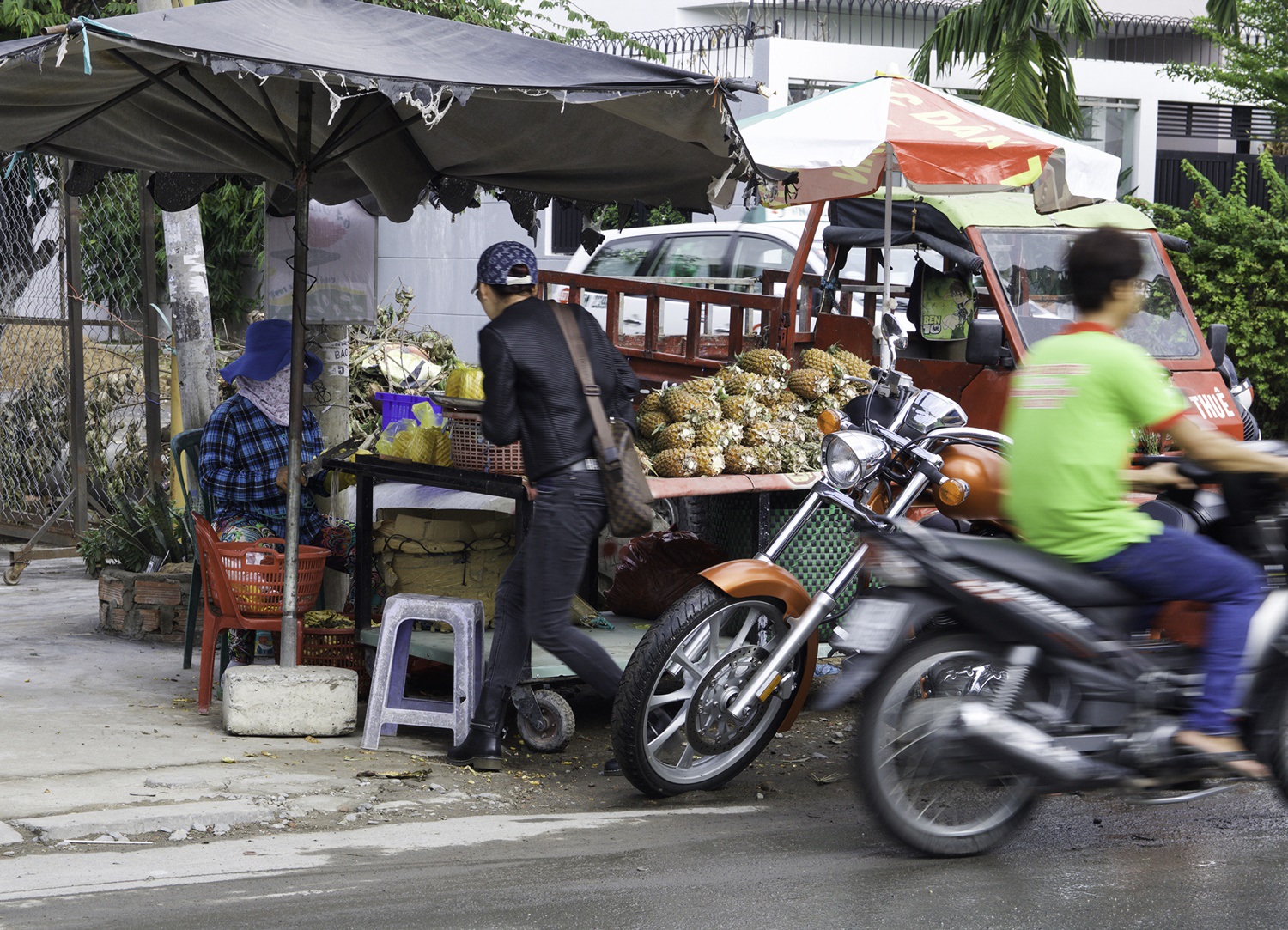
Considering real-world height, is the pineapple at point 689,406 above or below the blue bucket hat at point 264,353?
below

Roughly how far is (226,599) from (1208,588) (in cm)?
388

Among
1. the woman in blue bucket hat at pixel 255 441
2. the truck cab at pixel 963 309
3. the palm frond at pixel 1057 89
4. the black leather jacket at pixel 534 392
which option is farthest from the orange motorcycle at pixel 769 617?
the palm frond at pixel 1057 89

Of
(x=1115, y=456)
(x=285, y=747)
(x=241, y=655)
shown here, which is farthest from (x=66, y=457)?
(x=1115, y=456)

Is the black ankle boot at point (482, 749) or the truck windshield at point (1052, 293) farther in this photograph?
the truck windshield at point (1052, 293)

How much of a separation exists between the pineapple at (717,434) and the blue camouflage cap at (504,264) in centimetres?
130

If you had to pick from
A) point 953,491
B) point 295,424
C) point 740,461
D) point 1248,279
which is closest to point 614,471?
point 740,461

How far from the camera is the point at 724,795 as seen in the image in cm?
514

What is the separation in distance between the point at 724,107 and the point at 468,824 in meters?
2.81

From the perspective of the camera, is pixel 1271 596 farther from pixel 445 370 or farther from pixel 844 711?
pixel 445 370

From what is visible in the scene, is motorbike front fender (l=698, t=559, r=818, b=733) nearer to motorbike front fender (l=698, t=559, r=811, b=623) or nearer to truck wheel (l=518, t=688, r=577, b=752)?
motorbike front fender (l=698, t=559, r=811, b=623)

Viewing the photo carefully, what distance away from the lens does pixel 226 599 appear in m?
5.93

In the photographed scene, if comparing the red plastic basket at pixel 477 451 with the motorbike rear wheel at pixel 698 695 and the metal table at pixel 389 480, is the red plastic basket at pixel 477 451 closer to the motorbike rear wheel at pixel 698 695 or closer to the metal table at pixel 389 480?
the metal table at pixel 389 480

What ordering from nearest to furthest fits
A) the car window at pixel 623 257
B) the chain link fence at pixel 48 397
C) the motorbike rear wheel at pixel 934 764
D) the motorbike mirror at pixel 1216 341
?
the motorbike rear wheel at pixel 934 764, the motorbike mirror at pixel 1216 341, the chain link fence at pixel 48 397, the car window at pixel 623 257

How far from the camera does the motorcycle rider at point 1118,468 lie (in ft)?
13.2
